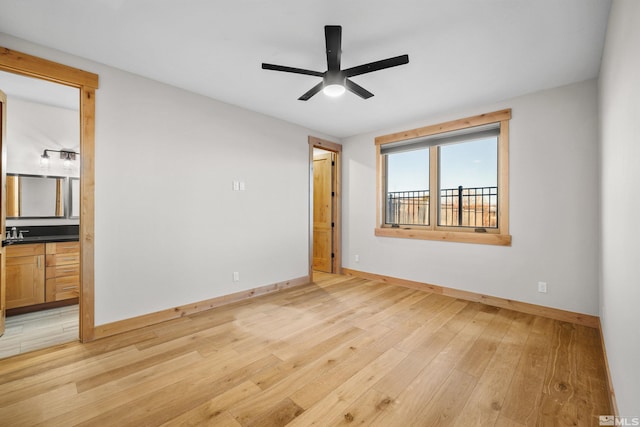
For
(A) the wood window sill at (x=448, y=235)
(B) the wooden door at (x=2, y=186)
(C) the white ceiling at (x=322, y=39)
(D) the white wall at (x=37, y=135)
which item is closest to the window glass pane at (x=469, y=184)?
Answer: (A) the wood window sill at (x=448, y=235)

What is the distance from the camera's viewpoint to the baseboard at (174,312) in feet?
8.62

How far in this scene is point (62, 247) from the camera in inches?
137

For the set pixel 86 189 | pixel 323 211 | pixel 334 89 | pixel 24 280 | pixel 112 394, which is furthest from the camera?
pixel 323 211

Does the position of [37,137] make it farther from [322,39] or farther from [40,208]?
[322,39]

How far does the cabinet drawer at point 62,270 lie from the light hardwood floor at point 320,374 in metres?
1.46

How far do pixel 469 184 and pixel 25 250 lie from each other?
18.3 feet

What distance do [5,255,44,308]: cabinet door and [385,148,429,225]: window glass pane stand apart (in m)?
4.73

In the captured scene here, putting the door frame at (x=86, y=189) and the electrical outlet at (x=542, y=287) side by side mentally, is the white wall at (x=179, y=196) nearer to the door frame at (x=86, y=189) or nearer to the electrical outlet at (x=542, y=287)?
the door frame at (x=86, y=189)

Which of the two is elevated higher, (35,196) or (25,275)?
(35,196)

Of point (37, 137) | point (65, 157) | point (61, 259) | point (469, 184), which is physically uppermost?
point (37, 137)

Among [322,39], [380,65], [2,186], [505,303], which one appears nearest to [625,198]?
[380,65]

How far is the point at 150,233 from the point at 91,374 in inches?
51.7

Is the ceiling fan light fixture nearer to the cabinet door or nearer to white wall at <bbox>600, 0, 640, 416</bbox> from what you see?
white wall at <bbox>600, 0, 640, 416</bbox>

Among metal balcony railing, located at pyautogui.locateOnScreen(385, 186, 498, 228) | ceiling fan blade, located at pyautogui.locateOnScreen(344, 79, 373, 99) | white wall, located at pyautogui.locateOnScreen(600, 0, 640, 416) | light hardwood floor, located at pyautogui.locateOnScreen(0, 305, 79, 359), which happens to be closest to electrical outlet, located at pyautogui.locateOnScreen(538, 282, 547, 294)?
metal balcony railing, located at pyautogui.locateOnScreen(385, 186, 498, 228)
